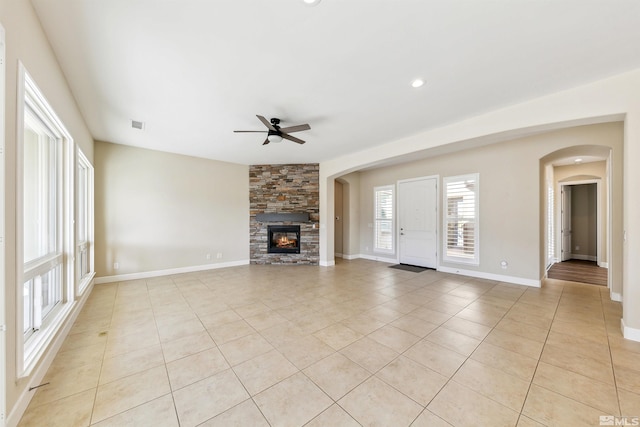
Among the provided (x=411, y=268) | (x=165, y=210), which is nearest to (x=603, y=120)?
(x=411, y=268)

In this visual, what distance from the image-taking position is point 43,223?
8.39ft

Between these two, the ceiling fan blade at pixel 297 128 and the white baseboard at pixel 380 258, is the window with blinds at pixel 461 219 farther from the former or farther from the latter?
the ceiling fan blade at pixel 297 128

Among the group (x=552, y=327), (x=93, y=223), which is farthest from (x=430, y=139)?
(x=93, y=223)

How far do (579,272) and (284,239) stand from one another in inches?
279

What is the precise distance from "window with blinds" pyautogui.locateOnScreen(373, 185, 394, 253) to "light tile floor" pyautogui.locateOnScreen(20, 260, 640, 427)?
2.95 meters

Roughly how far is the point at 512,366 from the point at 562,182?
686cm

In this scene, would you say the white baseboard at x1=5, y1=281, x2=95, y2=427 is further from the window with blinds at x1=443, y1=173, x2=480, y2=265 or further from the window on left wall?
the window with blinds at x1=443, y1=173, x2=480, y2=265

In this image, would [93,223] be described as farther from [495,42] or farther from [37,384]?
[495,42]

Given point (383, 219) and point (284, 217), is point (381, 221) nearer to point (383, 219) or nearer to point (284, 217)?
point (383, 219)

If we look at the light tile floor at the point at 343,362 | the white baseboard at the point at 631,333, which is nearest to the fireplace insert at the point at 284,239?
the light tile floor at the point at 343,362

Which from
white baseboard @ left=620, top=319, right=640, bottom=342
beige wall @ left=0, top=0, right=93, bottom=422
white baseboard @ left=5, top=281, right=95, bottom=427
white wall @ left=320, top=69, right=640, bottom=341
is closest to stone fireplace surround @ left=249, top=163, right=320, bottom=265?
white wall @ left=320, top=69, right=640, bottom=341

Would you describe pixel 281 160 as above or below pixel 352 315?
above

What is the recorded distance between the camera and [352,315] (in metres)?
3.16

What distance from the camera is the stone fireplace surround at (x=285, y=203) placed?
6.48 m
